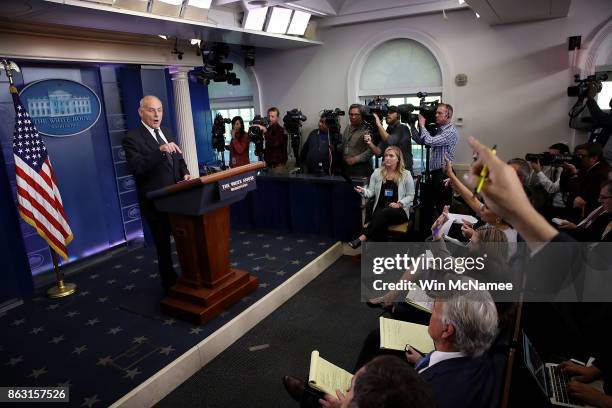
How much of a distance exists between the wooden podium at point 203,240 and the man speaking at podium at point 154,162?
27 cm

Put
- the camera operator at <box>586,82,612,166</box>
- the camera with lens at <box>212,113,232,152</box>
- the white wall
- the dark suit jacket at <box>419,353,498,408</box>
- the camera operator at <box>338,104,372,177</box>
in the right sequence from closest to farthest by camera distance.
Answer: the dark suit jacket at <box>419,353,498,408</box> < the camera operator at <box>586,82,612,166</box> < the white wall < the camera operator at <box>338,104,372,177</box> < the camera with lens at <box>212,113,232,152</box>

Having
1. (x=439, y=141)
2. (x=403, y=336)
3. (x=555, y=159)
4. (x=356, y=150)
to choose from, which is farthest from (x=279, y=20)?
(x=403, y=336)

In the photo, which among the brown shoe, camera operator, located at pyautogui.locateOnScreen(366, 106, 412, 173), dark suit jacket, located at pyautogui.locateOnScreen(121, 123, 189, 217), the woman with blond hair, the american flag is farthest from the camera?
camera operator, located at pyautogui.locateOnScreen(366, 106, 412, 173)

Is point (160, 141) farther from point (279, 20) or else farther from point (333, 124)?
point (279, 20)

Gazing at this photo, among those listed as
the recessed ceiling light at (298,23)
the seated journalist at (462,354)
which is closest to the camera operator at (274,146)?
the recessed ceiling light at (298,23)

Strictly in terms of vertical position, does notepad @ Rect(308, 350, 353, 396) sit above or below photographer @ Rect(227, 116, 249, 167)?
below

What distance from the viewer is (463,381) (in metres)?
1.35

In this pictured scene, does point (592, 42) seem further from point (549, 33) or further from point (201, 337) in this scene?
point (201, 337)

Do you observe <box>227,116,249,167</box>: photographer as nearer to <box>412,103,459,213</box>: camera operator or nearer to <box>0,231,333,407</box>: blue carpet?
<box>0,231,333,407</box>: blue carpet

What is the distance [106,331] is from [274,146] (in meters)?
3.38

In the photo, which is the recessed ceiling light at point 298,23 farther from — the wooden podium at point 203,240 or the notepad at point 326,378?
the notepad at point 326,378

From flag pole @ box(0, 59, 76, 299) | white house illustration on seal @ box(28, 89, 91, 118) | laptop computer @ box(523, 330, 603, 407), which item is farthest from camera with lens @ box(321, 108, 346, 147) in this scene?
laptop computer @ box(523, 330, 603, 407)

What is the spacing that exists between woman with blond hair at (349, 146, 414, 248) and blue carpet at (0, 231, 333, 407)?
762mm

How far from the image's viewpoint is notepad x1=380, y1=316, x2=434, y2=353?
1.93 metres
